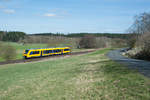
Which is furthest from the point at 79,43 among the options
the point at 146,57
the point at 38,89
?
the point at 38,89

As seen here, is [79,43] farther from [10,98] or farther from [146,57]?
[10,98]

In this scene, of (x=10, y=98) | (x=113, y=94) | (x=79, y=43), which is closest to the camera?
(x=113, y=94)

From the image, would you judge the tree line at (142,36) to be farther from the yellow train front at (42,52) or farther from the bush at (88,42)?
the bush at (88,42)

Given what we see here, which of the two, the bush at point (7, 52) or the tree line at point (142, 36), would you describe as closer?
the tree line at point (142, 36)

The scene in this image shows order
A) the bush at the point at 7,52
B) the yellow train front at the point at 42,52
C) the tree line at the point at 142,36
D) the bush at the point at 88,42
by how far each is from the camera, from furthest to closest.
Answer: the bush at the point at 88,42 → the bush at the point at 7,52 → the yellow train front at the point at 42,52 → the tree line at the point at 142,36

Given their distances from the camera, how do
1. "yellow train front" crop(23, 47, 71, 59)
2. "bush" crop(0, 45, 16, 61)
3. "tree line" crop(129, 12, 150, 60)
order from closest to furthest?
1. "tree line" crop(129, 12, 150, 60)
2. "yellow train front" crop(23, 47, 71, 59)
3. "bush" crop(0, 45, 16, 61)

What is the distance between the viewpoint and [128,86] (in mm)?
7758

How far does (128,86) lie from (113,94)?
1058 millimetres

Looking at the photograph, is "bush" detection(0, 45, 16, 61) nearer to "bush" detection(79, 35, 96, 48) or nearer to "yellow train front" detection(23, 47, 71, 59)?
"yellow train front" detection(23, 47, 71, 59)

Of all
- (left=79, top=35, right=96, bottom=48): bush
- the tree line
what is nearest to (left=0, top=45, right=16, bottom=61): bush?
the tree line

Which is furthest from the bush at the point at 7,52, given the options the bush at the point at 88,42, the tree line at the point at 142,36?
the bush at the point at 88,42

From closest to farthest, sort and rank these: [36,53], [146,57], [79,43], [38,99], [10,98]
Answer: [38,99]
[10,98]
[146,57]
[36,53]
[79,43]

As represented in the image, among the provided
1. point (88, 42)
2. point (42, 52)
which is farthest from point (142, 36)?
point (88, 42)

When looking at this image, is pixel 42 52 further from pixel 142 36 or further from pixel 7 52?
pixel 142 36
